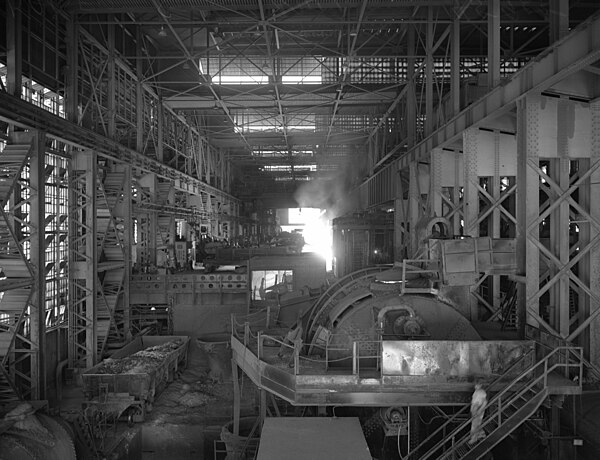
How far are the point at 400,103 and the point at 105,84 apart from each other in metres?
13.7

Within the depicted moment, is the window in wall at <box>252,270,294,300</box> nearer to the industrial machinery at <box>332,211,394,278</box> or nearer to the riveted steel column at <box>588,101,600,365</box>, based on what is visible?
the industrial machinery at <box>332,211,394,278</box>

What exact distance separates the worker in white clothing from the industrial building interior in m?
0.04

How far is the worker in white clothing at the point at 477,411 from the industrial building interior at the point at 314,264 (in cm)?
4

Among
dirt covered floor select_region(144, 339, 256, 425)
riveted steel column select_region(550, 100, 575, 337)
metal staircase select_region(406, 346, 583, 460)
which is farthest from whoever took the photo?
dirt covered floor select_region(144, 339, 256, 425)

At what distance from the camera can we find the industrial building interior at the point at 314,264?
27.9 feet

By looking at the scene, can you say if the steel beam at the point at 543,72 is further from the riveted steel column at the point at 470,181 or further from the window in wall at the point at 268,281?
the window in wall at the point at 268,281

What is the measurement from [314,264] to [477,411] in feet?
61.7

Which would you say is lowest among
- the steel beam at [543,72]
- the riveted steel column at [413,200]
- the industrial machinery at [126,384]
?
the industrial machinery at [126,384]

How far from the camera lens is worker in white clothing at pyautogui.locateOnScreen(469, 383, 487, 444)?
7.74m

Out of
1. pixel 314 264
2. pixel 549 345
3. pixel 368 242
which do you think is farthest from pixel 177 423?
pixel 368 242

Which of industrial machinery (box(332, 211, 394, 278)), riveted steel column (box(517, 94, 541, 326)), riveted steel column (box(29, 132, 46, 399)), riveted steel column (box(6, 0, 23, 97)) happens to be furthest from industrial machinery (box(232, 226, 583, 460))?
industrial machinery (box(332, 211, 394, 278))

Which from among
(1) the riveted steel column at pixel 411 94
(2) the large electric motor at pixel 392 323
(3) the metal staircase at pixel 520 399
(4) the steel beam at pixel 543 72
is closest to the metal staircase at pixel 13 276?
(2) the large electric motor at pixel 392 323

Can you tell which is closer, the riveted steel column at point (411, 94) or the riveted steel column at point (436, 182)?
the riveted steel column at point (436, 182)

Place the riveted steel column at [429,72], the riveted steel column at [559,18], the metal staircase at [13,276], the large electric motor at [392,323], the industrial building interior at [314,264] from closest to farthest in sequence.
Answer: the industrial building interior at [314,264]
the riveted steel column at [559,18]
the large electric motor at [392,323]
the metal staircase at [13,276]
the riveted steel column at [429,72]
